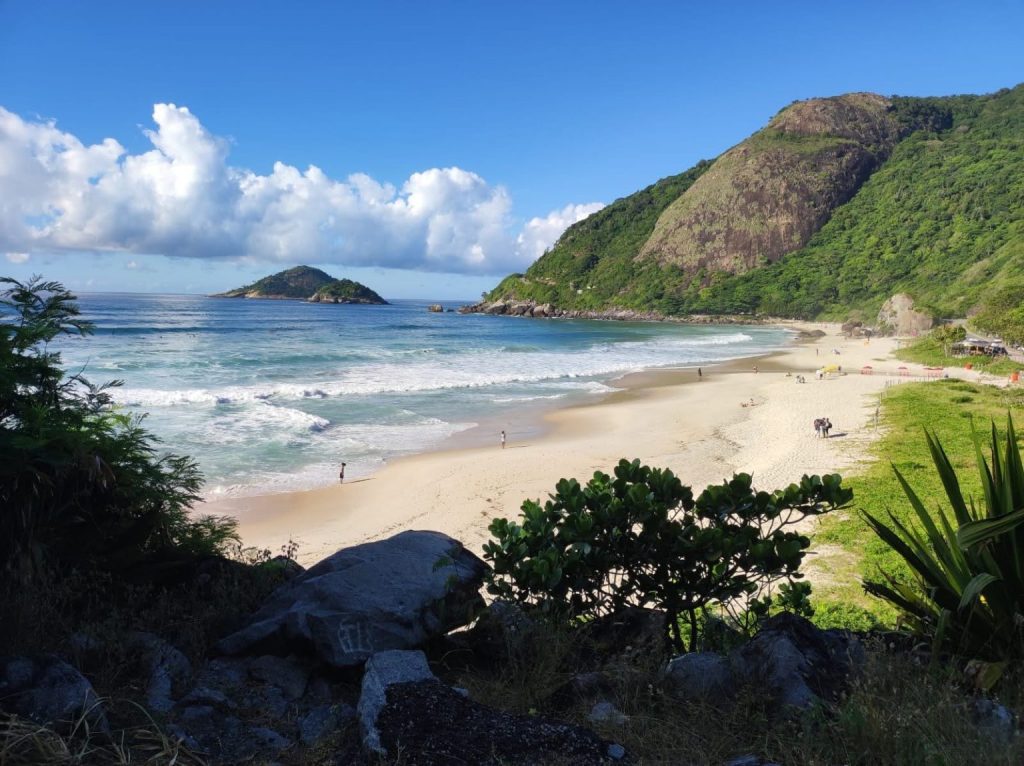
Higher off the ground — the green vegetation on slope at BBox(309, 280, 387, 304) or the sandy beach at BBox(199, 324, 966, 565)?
the green vegetation on slope at BBox(309, 280, 387, 304)

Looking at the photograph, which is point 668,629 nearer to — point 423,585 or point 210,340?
point 423,585

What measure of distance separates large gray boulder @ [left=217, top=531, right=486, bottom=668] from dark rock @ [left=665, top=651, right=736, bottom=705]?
1522 mm

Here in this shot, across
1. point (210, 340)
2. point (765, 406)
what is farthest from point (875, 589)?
point (210, 340)

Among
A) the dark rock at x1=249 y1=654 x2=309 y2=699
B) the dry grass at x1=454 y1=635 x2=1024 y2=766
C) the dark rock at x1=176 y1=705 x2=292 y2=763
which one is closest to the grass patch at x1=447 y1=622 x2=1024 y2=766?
the dry grass at x1=454 y1=635 x2=1024 y2=766

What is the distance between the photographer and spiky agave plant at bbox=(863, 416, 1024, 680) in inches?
121

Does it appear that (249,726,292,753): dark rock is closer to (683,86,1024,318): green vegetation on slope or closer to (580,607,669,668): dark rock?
(580,607,669,668): dark rock

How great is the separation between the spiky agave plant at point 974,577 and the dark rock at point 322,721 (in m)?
2.91

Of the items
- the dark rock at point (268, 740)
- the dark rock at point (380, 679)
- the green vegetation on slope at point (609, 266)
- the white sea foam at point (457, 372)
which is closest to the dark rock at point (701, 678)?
the dark rock at point (380, 679)

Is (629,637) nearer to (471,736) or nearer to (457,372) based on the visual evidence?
(471,736)

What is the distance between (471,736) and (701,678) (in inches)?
51.7

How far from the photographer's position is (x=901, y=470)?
1327 centimetres

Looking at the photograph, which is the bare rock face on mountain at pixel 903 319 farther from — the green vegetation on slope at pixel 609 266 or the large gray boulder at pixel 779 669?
the large gray boulder at pixel 779 669

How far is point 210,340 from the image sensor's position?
180 ft

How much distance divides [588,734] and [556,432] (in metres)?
18.6
